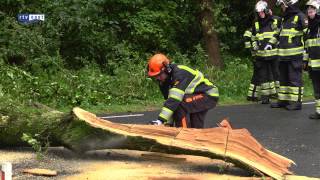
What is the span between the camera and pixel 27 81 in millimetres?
10414

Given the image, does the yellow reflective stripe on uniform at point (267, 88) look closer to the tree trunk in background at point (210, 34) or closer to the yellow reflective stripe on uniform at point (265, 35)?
the yellow reflective stripe on uniform at point (265, 35)

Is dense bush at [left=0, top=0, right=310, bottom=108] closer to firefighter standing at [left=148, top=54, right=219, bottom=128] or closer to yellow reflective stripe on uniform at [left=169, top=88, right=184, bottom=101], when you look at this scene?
firefighter standing at [left=148, top=54, right=219, bottom=128]

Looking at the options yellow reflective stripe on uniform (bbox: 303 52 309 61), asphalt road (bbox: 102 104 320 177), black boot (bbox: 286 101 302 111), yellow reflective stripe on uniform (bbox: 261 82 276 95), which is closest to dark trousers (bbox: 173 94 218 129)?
asphalt road (bbox: 102 104 320 177)

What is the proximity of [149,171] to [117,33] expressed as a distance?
10.9m

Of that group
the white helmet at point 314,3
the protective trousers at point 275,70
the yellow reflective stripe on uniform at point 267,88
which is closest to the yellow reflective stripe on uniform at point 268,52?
the protective trousers at point 275,70

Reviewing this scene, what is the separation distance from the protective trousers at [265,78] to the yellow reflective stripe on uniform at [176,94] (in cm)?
524

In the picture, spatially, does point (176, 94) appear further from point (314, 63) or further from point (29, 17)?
point (29, 17)

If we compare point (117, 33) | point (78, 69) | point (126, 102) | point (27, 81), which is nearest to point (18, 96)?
point (27, 81)

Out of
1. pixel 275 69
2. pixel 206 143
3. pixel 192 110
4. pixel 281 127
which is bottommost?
pixel 281 127

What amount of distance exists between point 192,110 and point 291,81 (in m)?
4.04

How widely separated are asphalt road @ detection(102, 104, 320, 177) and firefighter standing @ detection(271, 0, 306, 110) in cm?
32

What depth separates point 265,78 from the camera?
34.4 ft

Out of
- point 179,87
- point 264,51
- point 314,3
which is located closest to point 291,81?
point 264,51

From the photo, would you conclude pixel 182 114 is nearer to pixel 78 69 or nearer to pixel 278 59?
pixel 278 59
